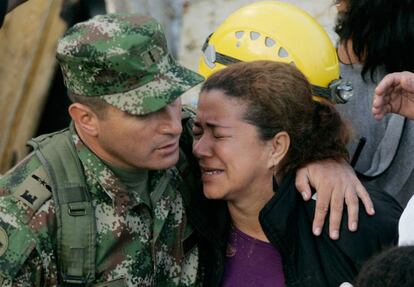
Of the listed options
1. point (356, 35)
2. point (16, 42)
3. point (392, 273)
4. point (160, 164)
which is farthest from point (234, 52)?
point (16, 42)

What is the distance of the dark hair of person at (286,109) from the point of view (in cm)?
342

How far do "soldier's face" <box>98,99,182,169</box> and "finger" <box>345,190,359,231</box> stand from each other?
0.71 metres

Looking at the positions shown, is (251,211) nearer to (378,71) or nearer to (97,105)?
(97,105)

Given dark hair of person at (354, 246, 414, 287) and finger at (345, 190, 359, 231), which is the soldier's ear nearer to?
finger at (345, 190, 359, 231)

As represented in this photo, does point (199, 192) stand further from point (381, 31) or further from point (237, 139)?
point (381, 31)

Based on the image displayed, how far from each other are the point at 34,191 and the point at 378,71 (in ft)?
5.96

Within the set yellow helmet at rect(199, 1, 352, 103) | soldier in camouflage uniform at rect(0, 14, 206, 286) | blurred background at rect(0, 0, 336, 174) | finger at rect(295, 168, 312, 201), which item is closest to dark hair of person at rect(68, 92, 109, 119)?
soldier in camouflage uniform at rect(0, 14, 206, 286)

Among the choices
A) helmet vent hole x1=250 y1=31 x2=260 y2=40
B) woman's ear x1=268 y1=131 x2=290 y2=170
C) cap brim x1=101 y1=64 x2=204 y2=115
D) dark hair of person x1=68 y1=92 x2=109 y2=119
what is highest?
cap brim x1=101 y1=64 x2=204 y2=115

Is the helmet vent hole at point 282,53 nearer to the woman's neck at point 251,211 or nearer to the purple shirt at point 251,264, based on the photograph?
the woman's neck at point 251,211

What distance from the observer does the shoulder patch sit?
2.85m

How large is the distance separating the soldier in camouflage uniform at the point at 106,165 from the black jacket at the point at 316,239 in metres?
0.45

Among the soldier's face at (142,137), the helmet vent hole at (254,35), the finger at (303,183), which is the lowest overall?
the finger at (303,183)

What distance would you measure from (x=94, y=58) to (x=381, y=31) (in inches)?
60.3

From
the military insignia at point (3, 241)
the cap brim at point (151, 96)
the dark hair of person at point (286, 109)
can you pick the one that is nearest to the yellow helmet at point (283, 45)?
the dark hair of person at point (286, 109)
